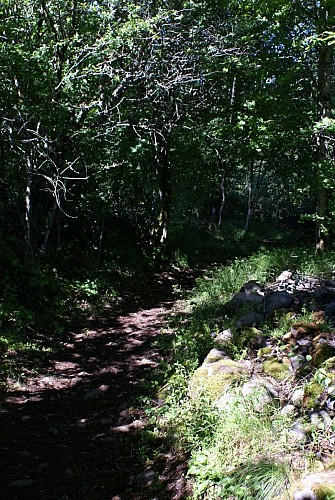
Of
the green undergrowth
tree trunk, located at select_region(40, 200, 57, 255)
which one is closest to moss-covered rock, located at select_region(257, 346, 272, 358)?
the green undergrowth

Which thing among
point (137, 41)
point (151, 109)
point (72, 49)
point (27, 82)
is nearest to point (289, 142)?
point (151, 109)

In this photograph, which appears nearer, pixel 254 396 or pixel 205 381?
pixel 254 396

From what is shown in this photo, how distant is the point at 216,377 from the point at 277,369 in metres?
0.68

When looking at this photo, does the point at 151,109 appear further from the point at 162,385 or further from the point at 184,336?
the point at 162,385

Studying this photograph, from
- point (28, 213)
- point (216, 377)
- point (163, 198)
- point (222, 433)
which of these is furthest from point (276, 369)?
point (163, 198)

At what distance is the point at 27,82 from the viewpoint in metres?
7.40

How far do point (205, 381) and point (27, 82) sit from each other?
6.39 m

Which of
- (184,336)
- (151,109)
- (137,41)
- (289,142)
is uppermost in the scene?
(137,41)

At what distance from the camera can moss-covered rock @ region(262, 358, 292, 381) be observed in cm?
418

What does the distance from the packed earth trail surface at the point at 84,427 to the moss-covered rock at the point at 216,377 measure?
724 millimetres

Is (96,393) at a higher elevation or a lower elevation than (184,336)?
lower

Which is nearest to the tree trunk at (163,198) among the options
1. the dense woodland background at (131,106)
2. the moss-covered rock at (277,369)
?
the dense woodland background at (131,106)

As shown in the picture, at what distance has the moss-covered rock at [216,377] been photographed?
162 inches

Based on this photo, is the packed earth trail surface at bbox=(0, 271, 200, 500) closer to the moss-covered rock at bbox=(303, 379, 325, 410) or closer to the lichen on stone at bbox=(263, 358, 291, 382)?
the moss-covered rock at bbox=(303, 379, 325, 410)
